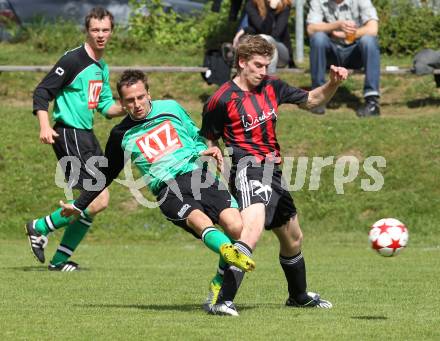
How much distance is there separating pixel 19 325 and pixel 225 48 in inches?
403

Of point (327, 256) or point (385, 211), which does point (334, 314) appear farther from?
point (385, 211)

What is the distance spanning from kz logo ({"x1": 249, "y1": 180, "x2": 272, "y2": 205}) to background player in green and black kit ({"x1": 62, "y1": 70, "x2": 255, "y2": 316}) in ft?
0.71

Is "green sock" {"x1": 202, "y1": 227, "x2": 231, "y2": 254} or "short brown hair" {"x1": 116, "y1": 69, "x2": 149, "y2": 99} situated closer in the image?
"green sock" {"x1": 202, "y1": 227, "x2": 231, "y2": 254}

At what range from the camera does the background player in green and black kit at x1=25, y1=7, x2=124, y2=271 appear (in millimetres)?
10453

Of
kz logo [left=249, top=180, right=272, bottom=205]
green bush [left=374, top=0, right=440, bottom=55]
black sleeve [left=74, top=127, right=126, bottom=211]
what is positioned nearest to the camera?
kz logo [left=249, top=180, right=272, bottom=205]

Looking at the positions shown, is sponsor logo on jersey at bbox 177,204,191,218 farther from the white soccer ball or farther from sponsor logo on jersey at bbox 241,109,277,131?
the white soccer ball

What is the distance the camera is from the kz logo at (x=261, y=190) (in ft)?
24.8

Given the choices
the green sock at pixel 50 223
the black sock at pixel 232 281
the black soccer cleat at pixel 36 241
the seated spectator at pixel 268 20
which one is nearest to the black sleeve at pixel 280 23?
the seated spectator at pixel 268 20

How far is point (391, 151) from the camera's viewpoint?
15383 millimetres

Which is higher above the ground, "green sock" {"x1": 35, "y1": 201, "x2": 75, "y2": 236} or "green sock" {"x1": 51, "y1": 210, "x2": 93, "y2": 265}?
"green sock" {"x1": 35, "y1": 201, "x2": 75, "y2": 236}

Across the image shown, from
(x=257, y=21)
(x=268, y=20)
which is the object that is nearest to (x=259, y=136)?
(x=257, y=21)

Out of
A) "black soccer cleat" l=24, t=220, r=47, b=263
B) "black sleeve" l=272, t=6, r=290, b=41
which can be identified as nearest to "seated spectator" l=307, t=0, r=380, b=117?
"black sleeve" l=272, t=6, r=290, b=41

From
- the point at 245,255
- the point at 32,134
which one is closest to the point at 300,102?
the point at 245,255

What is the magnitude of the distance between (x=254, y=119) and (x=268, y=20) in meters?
9.25
